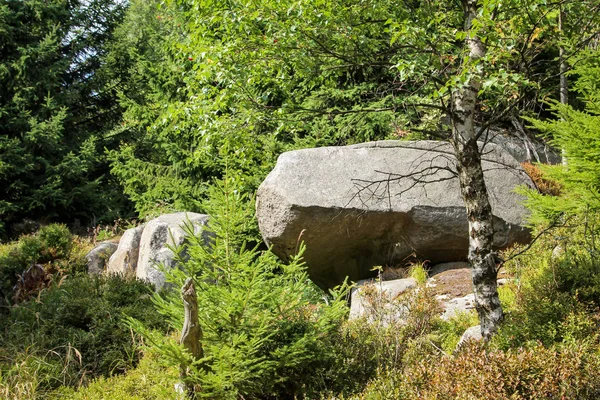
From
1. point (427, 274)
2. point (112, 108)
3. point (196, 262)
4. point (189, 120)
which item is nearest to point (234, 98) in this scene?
point (189, 120)

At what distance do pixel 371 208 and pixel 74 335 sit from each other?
13.2 feet

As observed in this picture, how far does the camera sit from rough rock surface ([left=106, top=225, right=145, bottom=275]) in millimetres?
9727

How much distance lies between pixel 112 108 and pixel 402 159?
34.6 feet

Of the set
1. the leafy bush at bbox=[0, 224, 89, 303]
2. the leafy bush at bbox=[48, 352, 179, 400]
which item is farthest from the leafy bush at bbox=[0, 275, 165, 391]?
the leafy bush at bbox=[0, 224, 89, 303]

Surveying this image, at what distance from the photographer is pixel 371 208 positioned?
750cm

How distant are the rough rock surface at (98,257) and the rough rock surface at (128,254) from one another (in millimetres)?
460

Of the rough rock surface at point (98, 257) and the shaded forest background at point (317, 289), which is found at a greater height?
the shaded forest background at point (317, 289)

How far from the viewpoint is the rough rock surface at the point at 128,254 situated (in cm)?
973

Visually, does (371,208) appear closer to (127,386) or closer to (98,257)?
(127,386)

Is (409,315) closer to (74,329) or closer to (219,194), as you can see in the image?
(219,194)

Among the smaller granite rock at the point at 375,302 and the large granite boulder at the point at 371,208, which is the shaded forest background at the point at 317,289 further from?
the large granite boulder at the point at 371,208

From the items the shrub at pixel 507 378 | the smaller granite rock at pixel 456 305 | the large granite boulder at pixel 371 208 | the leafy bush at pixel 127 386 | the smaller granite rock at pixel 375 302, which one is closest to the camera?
the shrub at pixel 507 378

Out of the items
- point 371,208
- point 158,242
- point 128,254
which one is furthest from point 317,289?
point 128,254

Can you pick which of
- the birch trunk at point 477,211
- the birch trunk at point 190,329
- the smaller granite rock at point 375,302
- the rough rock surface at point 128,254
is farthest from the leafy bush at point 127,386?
the rough rock surface at point 128,254
